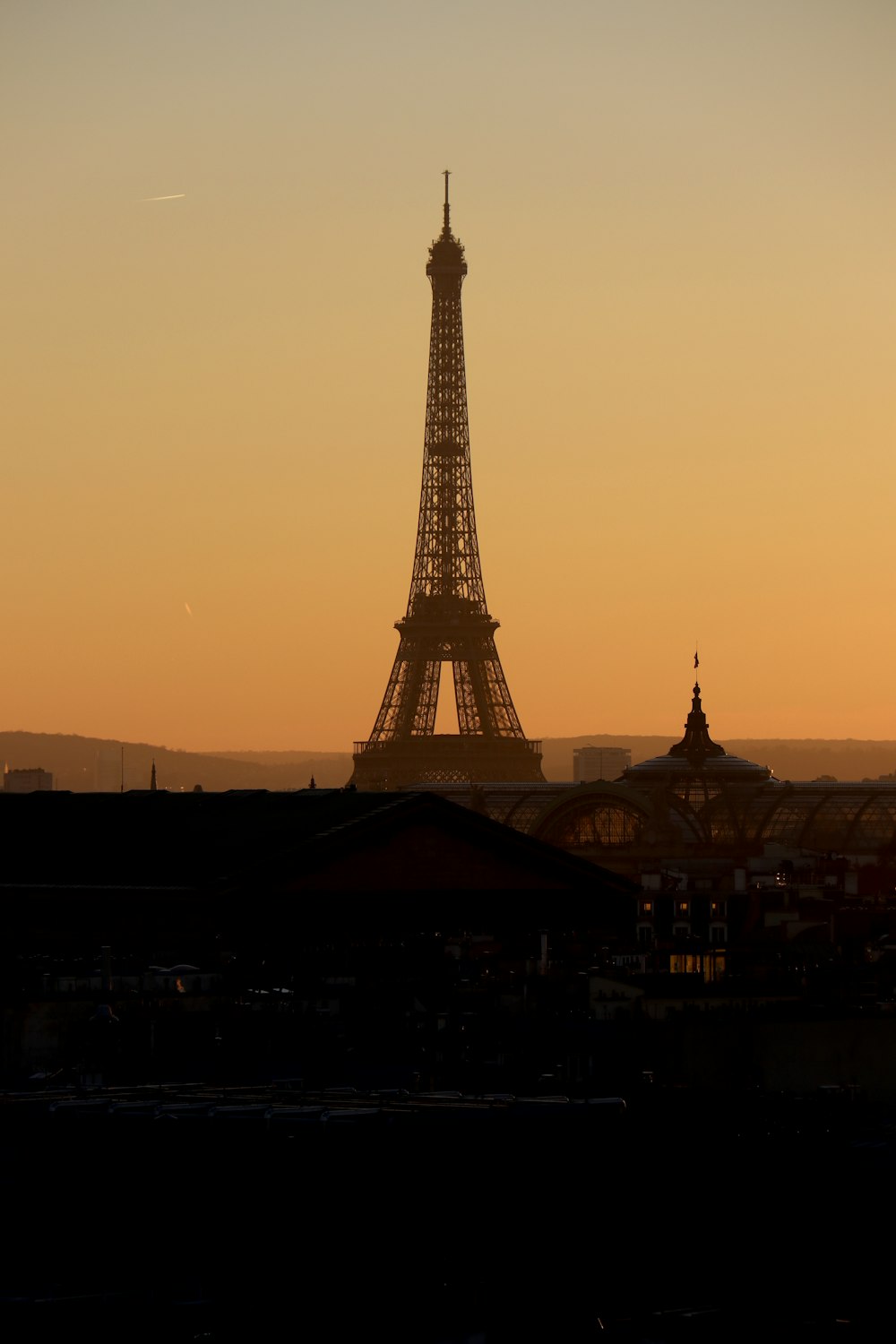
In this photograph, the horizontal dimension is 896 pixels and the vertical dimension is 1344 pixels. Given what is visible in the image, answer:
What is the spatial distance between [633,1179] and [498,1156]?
144cm

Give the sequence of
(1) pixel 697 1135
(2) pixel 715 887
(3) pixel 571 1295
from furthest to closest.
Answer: (2) pixel 715 887, (1) pixel 697 1135, (3) pixel 571 1295

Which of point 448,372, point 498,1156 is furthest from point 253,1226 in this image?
point 448,372

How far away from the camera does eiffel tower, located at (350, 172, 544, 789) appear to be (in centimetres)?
18350

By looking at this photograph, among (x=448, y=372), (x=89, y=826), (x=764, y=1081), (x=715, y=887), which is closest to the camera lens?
(x=764, y=1081)

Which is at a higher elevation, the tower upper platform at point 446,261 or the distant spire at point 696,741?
the tower upper platform at point 446,261

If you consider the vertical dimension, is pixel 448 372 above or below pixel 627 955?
above

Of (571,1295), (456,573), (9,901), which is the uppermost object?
(456,573)

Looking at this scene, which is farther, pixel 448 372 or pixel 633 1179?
pixel 448 372

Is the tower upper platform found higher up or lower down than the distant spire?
higher up

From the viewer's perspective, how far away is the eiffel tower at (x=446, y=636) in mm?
183500

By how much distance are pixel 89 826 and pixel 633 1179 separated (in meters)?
36.9

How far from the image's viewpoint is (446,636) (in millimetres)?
184375

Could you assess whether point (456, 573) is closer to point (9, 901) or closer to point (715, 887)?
point (715, 887)

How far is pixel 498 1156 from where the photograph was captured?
33031 mm
